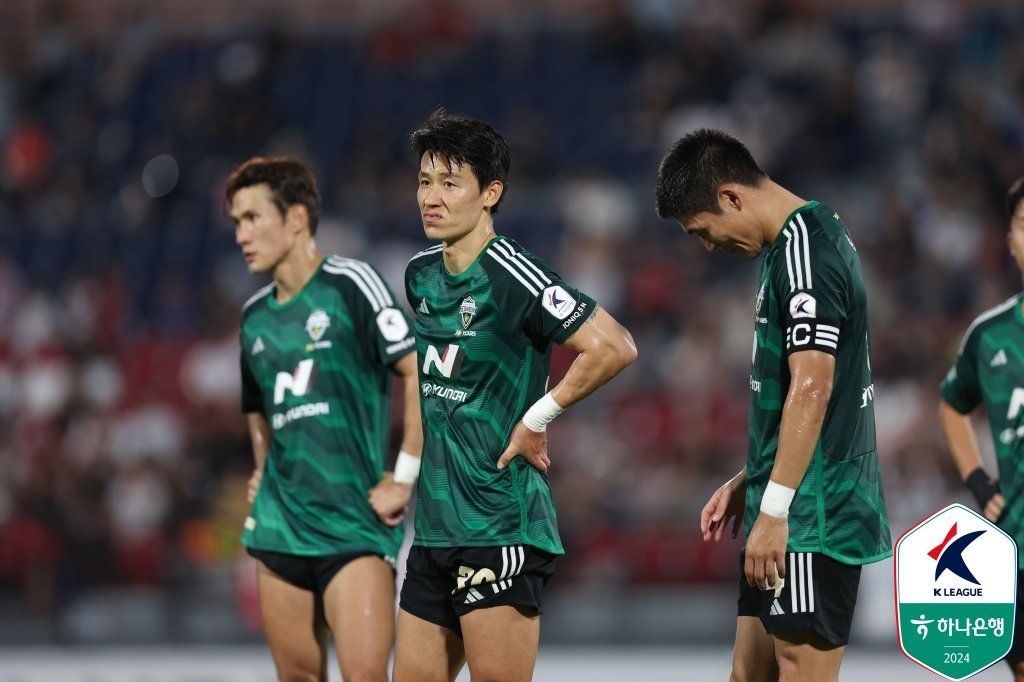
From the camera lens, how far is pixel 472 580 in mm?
5020

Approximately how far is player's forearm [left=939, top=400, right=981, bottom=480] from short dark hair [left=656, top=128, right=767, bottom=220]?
2044 mm

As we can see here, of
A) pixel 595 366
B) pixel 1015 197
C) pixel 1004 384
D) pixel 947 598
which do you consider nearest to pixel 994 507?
pixel 1004 384

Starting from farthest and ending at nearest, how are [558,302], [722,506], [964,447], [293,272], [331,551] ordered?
[964,447]
[293,272]
[331,551]
[722,506]
[558,302]

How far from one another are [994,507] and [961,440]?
43 cm

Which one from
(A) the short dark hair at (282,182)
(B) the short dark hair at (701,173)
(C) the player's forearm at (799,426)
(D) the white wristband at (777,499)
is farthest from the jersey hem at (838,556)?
(A) the short dark hair at (282,182)

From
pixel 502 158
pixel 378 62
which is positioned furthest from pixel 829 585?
pixel 378 62

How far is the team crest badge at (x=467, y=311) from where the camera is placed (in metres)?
5.11

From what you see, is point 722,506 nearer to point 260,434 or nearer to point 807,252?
point 807,252

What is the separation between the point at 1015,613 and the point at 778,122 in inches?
348

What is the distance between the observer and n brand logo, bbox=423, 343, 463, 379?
16.8 feet

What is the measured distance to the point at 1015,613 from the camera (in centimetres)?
573

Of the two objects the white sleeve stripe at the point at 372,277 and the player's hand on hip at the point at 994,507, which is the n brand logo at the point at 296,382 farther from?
the player's hand on hip at the point at 994,507

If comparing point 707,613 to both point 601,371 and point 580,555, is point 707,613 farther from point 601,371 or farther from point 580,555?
point 601,371

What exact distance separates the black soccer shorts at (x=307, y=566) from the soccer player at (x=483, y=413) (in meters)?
0.76
